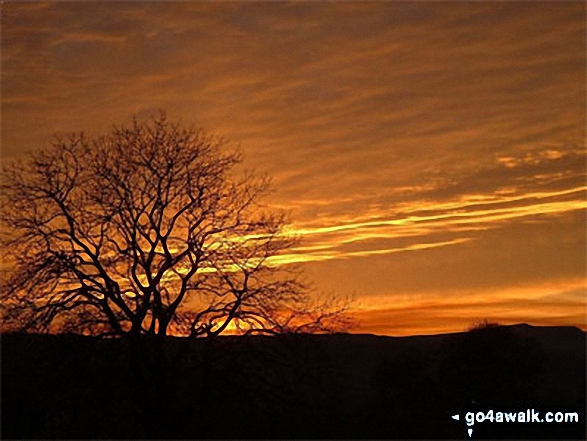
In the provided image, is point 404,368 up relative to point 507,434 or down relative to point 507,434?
up

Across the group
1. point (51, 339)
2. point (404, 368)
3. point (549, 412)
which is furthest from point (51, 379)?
point (404, 368)

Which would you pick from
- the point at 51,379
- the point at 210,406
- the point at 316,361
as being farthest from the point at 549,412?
the point at 51,379

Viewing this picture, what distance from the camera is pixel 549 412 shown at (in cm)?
2728

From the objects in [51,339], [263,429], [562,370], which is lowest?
[263,429]

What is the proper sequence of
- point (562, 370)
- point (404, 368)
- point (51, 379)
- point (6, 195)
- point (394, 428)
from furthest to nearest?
point (562, 370) < point (404, 368) < point (394, 428) < point (6, 195) < point (51, 379)

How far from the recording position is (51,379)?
2403 cm

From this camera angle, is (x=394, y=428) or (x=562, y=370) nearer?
(x=394, y=428)

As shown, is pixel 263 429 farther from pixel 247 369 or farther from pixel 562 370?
pixel 562 370

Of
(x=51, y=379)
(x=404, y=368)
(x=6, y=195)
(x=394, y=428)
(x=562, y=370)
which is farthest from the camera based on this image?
(x=562, y=370)

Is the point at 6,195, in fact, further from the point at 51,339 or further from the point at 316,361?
the point at 316,361

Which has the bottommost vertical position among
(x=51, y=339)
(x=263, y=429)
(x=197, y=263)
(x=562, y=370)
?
(x=263, y=429)

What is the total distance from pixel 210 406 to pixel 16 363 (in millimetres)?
5006

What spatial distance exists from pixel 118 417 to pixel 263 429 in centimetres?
382

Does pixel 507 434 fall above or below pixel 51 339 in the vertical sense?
below
